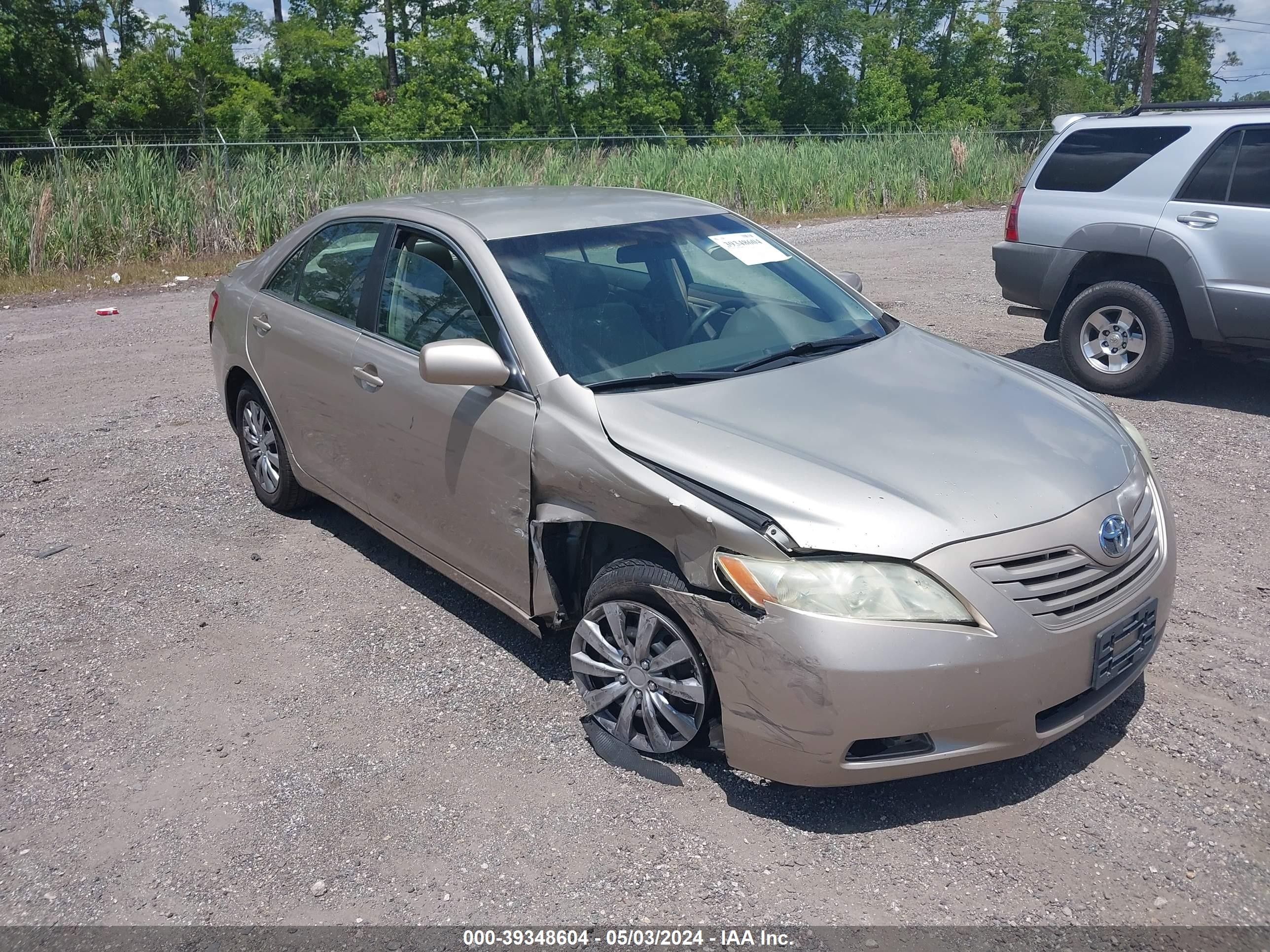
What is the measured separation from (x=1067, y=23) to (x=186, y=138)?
40.8 metres

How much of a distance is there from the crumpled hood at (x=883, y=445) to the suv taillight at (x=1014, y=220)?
4.22 m

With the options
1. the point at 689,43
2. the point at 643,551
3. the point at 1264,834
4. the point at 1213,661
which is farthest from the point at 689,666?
the point at 689,43

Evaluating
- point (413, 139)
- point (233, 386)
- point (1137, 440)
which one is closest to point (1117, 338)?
point (1137, 440)

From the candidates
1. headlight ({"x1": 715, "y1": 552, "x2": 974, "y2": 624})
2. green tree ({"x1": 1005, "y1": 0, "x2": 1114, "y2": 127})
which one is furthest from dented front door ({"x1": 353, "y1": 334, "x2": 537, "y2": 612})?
green tree ({"x1": 1005, "y1": 0, "x2": 1114, "y2": 127})

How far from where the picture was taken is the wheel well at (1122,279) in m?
7.21

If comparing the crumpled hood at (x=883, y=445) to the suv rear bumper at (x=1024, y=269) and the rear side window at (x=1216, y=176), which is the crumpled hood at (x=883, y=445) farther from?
the suv rear bumper at (x=1024, y=269)

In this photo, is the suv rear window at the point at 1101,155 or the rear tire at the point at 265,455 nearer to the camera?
the rear tire at the point at 265,455

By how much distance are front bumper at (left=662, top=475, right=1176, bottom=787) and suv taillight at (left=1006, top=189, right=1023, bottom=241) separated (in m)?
5.30

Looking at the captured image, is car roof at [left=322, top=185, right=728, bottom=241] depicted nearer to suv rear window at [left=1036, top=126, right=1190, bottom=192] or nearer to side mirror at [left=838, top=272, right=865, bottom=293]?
side mirror at [left=838, top=272, right=865, bottom=293]

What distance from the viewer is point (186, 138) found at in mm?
36156

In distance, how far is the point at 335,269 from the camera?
4.96 m

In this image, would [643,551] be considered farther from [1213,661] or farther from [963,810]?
[1213,661]

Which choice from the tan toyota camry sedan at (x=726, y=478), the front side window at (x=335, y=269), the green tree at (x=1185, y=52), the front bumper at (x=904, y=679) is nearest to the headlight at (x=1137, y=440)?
the tan toyota camry sedan at (x=726, y=478)

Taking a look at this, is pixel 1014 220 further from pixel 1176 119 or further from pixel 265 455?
pixel 265 455
